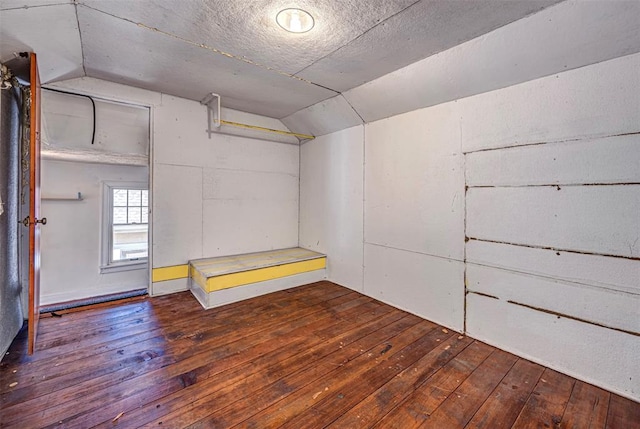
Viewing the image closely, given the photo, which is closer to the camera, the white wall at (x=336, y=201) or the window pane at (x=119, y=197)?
the white wall at (x=336, y=201)

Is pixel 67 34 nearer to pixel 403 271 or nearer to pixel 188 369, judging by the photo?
pixel 188 369

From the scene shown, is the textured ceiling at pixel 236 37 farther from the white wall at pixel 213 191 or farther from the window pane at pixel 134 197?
the window pane at pixel 134 197

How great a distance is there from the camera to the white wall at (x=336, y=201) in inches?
138

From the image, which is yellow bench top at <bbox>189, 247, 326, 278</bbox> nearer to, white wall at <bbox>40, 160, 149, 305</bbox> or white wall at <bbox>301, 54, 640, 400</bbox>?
white wall at <bbox>301, 54, 640, 400</bbox>

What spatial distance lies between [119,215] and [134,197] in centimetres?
35

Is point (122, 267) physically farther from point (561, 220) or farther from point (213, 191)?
point (561, 220)

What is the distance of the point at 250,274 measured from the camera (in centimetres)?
323

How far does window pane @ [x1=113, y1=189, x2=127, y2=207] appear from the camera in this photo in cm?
414

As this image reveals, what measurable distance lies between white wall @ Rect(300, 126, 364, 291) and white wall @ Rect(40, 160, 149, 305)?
2867mm

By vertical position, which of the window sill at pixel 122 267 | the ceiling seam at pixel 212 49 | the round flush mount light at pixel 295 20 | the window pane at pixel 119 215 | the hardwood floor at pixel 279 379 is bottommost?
the hardwood floor at pixel 279 379

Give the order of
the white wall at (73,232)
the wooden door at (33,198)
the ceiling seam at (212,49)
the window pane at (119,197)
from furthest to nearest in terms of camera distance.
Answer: the window pane at (119,197), the white wall at (73,232), the wooden door at (33,198), the ceiling seam at (212,49)

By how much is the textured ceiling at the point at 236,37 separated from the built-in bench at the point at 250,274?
2104 mm

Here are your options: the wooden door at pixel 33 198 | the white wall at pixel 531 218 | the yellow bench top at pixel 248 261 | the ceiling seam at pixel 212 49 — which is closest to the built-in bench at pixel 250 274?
the yellow bench top at pixel 248 261

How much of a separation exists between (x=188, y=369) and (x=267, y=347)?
586 millimetres
